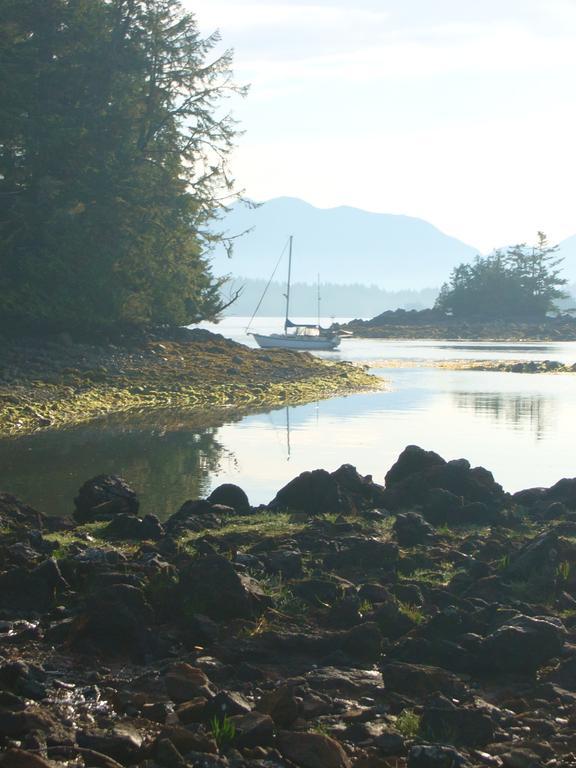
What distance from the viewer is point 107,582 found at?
1199 centimetres

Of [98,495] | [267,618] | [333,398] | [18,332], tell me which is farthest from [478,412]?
[267,618]

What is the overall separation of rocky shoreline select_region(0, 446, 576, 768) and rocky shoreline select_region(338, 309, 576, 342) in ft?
388

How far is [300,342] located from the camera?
355 ft

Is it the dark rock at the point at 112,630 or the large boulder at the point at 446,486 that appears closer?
the dark rock at the point at 112,630

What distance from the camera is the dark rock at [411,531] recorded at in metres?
16.1

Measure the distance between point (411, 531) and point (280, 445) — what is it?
16066 millimetres

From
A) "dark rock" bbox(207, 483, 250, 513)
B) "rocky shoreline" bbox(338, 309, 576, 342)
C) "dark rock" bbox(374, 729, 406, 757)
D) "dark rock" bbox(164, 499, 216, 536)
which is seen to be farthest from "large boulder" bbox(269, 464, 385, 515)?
"rocky shoreline" bbox(338, 309, 576, 342)

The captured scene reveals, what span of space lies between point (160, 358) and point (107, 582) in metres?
38.5

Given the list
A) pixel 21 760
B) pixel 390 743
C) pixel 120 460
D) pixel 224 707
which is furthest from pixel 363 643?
pixel 120 460

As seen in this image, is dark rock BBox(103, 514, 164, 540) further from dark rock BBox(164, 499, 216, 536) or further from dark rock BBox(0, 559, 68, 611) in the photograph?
dark rock BBox(0, 559, 68, 611)

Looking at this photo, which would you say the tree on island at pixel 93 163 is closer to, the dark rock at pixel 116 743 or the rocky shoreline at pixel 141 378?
the rocky shoreline at pixel 141 378

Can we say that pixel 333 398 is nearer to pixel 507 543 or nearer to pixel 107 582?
pixel 507 543

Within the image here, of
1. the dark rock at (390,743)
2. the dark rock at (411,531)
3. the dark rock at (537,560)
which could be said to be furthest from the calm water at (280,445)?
the dark rock at (390,743)

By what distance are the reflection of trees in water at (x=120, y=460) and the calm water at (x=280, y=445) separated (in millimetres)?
28
